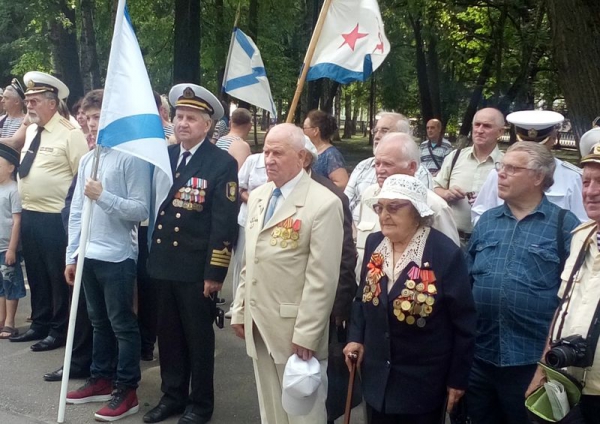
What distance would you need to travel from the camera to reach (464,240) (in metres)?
5.36

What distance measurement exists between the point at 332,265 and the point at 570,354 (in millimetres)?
1377

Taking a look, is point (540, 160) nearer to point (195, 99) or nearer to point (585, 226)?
point (585, 226)

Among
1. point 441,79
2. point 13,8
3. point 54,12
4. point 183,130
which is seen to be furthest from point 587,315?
point 441,79

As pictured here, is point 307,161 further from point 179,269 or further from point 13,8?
Result: point 13,8

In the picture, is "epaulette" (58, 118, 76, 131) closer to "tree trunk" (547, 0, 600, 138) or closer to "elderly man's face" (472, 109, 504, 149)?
"elderly man's face" (472, 109, 504, 149)

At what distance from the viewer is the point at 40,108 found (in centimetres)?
589

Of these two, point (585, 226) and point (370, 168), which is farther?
point (370, 168)

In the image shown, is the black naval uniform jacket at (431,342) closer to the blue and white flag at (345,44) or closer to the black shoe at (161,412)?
the black shoe at (161,412)

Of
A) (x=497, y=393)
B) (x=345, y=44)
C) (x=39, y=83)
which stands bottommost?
(x=497, y=393)

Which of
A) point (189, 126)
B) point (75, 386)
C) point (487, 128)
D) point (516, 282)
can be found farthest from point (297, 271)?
point (75, 386)

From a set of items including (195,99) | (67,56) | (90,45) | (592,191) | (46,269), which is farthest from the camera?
(67,56)

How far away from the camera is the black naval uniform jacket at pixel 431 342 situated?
3250mm

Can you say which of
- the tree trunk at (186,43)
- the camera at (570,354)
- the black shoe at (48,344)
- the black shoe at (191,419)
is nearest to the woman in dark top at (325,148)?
the black shoe at (191,419)

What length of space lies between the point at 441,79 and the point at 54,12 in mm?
14868
